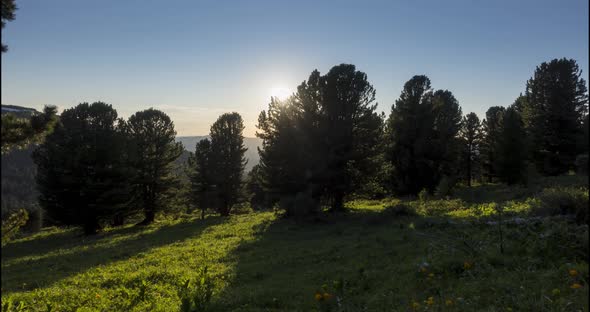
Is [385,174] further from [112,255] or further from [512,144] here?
[112,255]

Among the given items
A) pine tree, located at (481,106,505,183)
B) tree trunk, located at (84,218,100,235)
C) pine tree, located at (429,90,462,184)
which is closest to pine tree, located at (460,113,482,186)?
pine tree, located at (481,106,505,183)

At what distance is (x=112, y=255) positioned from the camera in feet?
57.7

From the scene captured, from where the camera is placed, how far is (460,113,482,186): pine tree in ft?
160

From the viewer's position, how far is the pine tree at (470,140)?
160ft

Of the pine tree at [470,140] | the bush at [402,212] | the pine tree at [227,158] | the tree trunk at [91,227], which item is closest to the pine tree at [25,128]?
the bush at [402,212]

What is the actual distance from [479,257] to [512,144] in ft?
91.3

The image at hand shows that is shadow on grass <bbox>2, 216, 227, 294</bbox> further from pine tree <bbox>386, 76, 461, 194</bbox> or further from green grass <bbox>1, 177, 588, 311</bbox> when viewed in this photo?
pine tree <bbox>386, 76, 461, 194</bbox>

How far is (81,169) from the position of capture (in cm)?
2728

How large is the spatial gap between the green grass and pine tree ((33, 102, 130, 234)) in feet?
29.5

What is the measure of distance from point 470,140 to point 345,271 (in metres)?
44.8

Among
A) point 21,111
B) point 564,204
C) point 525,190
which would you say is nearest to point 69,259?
point 21,111

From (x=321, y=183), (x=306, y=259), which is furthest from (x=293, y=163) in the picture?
(x=306, y=259)

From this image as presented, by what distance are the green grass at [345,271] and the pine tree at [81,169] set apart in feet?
29.5

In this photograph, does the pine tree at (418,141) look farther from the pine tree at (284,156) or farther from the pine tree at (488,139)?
the pine tree at (488,139)
